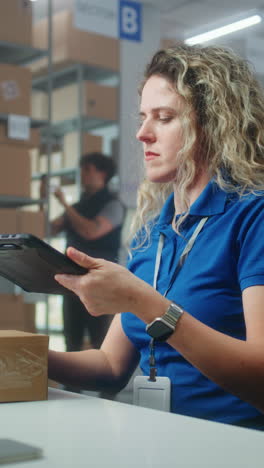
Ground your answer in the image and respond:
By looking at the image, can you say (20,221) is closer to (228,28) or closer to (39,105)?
(39,105)

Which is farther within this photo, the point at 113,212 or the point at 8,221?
the point at 113,212

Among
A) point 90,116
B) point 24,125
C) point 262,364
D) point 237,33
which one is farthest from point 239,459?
point 237,33

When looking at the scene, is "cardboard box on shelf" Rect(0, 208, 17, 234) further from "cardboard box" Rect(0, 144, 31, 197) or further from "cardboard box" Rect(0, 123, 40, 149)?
"cardboard box" Rect(0, 123, 40, 149)

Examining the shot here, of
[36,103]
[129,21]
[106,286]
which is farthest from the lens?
[129,21]

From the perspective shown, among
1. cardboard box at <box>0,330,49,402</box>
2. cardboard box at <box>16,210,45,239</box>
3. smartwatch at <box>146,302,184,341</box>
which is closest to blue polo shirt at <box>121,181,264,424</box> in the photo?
smartwatch at <box>146,302,184,341</box>

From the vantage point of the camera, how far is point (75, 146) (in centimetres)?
518

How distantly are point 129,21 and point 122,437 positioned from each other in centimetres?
510

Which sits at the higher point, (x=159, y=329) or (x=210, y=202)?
(x=210, y=202)

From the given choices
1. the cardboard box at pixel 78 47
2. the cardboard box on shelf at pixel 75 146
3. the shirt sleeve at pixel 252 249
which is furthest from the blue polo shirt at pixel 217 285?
the cardboard box at pixel 78 47

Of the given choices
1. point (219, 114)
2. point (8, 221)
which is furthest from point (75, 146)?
point (219, 114)

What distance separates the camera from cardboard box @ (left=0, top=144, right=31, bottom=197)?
3803mm

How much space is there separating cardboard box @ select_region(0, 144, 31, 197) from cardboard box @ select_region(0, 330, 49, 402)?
2.80m

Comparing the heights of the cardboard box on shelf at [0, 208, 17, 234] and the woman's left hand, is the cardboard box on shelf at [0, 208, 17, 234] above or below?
below

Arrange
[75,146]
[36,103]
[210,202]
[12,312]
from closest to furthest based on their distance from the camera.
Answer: [210,202]
[12,312]
[75,146]
[36,103]
